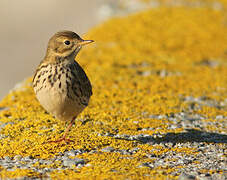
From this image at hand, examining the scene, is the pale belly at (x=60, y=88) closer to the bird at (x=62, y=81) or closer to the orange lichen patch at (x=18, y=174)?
the bird at (x=62, y=81)

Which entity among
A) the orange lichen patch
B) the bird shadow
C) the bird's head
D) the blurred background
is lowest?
the bird shadow

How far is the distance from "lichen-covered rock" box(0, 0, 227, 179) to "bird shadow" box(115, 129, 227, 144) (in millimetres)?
17

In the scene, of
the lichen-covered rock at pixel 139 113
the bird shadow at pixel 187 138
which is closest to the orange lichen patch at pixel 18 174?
the lichen-covered rock at pixel 139 113

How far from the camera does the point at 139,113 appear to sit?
8609 millimetres

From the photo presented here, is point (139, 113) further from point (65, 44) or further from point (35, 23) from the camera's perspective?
point (35, 23)

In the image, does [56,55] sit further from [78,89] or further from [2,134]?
[2,134]

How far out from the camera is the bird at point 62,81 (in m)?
6.14

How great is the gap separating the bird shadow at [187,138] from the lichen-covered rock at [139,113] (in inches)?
0.7

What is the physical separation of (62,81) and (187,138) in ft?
8.26

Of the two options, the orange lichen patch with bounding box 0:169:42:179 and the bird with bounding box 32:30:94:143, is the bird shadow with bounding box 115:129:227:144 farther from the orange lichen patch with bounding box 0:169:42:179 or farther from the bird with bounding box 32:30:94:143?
the orange lichen patch with bounding box 0:169:42:179

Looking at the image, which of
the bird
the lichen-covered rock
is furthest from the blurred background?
the bird

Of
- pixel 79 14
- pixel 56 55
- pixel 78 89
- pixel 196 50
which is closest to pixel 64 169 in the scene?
pixel 78 89

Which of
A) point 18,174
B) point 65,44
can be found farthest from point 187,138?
point 18,174

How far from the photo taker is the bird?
6.14 m
